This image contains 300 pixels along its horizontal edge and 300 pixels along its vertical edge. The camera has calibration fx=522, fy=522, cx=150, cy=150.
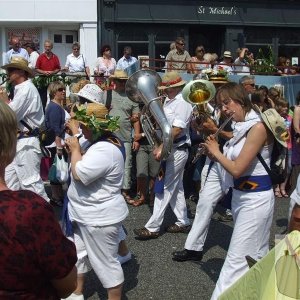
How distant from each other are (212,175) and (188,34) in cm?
1314

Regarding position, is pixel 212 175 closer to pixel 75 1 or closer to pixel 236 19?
pixel 75 1

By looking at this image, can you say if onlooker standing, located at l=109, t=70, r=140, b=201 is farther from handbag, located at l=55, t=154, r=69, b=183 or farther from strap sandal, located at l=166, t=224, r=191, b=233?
strap sandal, located at l=166, t=224, r=191, b=233

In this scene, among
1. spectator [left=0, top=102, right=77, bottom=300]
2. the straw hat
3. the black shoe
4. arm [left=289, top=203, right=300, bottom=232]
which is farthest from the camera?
the straw hat

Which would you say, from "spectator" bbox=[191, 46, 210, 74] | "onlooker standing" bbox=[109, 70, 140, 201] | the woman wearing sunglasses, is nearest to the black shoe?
the woman wearing sunglasses

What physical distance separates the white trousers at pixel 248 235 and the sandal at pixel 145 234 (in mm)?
2007

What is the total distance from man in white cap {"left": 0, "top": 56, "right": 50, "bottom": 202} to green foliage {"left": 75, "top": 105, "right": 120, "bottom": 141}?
6.14 feet

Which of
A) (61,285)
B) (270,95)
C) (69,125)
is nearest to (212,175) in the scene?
(69,125)

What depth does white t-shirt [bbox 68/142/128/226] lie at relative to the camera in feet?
11.9

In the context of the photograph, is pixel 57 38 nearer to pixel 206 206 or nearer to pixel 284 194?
pixel 284 194

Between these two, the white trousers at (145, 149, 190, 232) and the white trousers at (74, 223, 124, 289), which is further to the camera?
the white trousers at (145, 149, 190, 232)

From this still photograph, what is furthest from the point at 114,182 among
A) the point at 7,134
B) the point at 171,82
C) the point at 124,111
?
the point at 124,111

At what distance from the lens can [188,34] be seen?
17.4 metres

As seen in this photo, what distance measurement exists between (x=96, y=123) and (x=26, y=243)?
1.88 meters

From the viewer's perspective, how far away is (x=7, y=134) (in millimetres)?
2012
